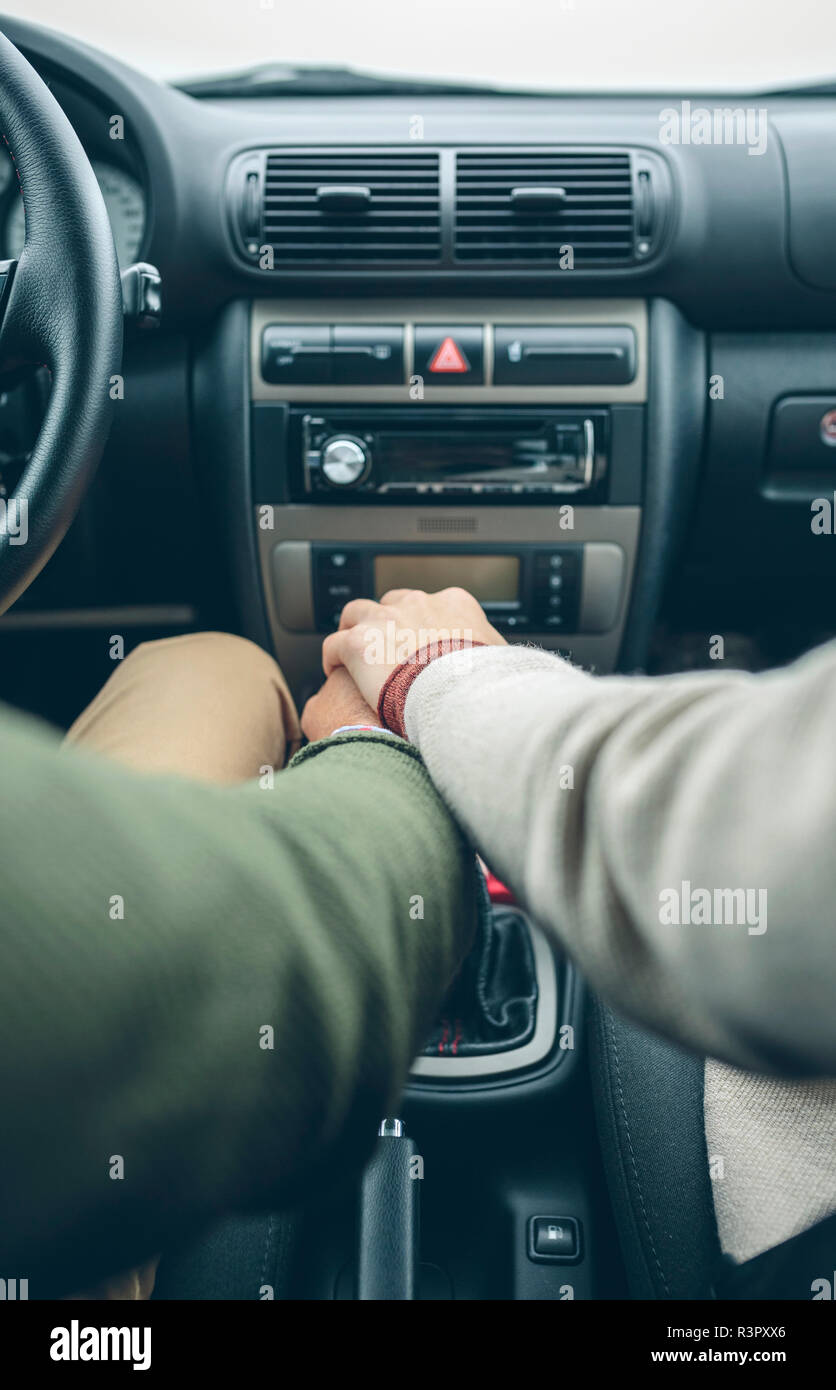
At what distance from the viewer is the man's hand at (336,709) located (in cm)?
88

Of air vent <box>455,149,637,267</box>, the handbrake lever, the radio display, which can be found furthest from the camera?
the radio display

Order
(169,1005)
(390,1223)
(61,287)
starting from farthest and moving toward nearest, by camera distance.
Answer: (61,287), (390,1223), (169,1005)

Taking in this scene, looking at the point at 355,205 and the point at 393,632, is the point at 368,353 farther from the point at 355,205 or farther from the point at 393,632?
the point at 393,632

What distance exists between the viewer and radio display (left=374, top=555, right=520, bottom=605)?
1.35 meters

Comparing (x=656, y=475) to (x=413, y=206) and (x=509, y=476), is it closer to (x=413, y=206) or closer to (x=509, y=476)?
(x=509, y=476)

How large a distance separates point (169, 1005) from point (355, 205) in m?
1.12

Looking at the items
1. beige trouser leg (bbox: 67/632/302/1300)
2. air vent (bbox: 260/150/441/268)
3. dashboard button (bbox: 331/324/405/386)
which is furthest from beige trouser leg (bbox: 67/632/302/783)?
air vent (bbox: 260/150/441/268)

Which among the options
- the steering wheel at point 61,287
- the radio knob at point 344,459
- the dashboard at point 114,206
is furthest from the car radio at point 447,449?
the steering wheel at point 61,287

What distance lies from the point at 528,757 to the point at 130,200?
1.14 m

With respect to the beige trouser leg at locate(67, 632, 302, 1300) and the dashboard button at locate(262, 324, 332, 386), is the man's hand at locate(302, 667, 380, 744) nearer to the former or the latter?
the beige trouser leg at locate(67, 632, 302, 1300)

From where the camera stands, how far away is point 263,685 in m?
1.24

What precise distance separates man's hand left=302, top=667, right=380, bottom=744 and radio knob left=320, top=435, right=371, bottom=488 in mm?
405

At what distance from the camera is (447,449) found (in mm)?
1291

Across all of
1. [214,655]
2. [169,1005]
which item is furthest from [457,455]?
[169,1005]
